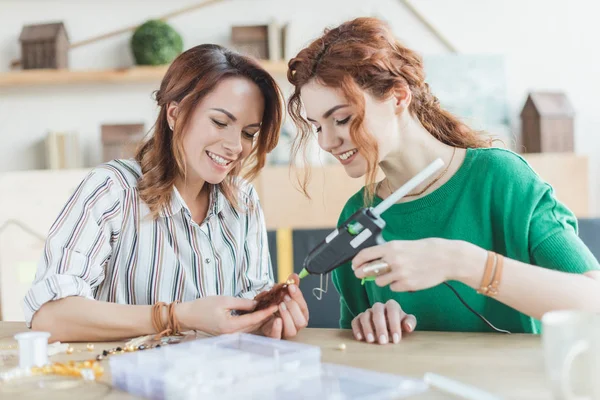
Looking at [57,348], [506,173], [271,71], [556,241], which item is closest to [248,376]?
[57,348]

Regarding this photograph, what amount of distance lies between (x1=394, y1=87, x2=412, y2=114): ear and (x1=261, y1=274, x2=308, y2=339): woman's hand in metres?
0.47

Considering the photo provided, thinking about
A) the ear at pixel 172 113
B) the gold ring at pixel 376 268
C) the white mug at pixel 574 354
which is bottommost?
the white mug at pixel 574 354

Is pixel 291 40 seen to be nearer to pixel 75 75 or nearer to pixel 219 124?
pixel 75 75

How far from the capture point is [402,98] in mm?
1513

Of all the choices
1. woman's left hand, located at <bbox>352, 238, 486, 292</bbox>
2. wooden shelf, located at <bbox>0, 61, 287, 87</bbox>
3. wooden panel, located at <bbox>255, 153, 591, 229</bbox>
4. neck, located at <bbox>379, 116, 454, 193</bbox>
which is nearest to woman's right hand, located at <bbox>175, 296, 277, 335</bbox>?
woman's left hand, located at <bbox>352, 238, 486, 292</bbox>

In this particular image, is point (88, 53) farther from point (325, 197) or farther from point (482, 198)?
point (482, 198)

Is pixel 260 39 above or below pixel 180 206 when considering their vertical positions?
above

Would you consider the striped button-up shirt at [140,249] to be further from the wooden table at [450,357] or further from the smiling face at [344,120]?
the smiling face at [344,120]

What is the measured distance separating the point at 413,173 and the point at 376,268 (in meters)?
0.50

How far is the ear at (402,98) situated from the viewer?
4.92 feet

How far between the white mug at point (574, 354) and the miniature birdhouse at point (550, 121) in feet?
9.93

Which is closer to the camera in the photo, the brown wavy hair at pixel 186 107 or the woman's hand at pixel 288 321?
the woman's hand at pixel 288 321

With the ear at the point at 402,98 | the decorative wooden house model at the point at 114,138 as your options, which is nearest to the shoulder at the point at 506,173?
the ear at the point at 402,98

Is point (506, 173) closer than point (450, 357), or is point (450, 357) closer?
point (450, 357)
